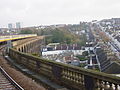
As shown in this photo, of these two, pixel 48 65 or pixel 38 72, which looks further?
pixel 38 72

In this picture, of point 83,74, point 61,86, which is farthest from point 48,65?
point 83,74

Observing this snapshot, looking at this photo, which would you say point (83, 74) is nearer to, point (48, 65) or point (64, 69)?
point (64, 69)

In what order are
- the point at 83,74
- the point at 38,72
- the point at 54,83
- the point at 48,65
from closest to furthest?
the point at 83,74 < the point at 54,83 < the point at 48,65 < the point at 38,72

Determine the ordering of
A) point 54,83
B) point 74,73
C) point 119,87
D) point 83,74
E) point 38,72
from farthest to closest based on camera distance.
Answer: point 38,72, point 54,83, point 74,73, point 83,74, point 119,87

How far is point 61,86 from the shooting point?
7465 millimetres

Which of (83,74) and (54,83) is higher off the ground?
(83,74)

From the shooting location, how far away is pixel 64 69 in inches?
293

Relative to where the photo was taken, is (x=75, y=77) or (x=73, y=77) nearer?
(x=75, y=77)

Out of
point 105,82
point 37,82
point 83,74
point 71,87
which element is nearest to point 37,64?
point 37,82

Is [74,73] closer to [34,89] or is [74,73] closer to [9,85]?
[34,89]

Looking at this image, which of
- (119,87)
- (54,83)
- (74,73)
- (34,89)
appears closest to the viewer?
(119,87)

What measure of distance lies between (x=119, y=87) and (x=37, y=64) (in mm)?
5194

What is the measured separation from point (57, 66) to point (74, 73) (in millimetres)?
986

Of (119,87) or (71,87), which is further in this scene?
(71,87)
